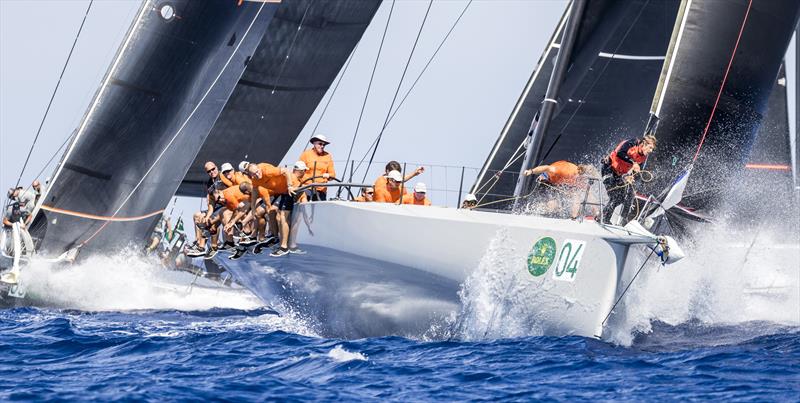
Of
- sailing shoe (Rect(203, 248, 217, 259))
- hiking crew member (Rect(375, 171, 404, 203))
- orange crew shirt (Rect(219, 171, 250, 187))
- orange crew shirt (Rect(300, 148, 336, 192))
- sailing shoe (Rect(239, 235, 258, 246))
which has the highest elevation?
orange crew shirt (Rect(300, 148, 336, 192))

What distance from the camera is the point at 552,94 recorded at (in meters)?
11.0

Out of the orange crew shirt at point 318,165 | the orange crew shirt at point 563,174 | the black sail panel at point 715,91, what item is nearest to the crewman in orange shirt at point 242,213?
the orange crew shirt at point 318,165

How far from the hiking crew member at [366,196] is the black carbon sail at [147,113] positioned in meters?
3.97

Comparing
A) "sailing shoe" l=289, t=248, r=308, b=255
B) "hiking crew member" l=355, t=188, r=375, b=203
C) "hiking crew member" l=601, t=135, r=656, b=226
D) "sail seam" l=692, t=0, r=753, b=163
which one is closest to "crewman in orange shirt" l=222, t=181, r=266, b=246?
"sailing shoe" l=289, t=248, r=308, b=255

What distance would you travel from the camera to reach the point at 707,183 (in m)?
11.7

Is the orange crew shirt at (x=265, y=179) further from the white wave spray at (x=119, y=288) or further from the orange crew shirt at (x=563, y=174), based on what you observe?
the white wave spray at (x=119, y=288)

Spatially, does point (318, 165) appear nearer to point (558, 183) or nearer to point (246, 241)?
point (246, 241)

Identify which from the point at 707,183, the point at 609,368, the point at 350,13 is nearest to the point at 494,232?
the point at 609,368

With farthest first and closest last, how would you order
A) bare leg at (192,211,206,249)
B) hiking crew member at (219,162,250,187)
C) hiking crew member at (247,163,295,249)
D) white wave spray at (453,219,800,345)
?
bare leg at (192,211,206,249)
hiking crew member at (219,162,250,187)
hiking crew member at (247,163,295,249)
white wave spray at (453,219,800,345)

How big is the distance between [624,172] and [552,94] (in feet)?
3.89

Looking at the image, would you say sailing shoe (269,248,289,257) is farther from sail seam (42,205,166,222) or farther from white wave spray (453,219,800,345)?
sail seam (42,205,166,222)

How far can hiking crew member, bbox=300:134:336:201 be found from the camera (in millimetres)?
11273

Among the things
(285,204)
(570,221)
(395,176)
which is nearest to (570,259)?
(570,221)

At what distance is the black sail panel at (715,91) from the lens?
1134cm
